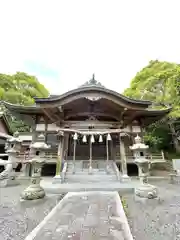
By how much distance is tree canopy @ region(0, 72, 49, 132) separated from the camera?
58.1 ft

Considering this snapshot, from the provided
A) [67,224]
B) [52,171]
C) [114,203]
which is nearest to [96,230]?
[67,224]

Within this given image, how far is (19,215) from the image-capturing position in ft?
12.3

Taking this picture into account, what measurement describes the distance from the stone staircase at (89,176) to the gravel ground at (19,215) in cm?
286

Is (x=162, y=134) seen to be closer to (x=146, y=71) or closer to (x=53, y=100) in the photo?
(x=146, y=71)

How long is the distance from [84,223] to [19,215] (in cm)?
181

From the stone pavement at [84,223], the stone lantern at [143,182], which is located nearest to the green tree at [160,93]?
the stone lantern at [143,182]

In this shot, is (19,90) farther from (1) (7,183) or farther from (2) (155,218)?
(2) (155,218)

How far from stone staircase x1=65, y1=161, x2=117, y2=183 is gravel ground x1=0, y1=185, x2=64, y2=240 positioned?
286 centimetres

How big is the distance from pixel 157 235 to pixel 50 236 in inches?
76.6

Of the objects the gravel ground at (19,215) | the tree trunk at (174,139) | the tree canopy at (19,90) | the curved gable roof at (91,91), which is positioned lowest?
the gravel ground at (19,215)

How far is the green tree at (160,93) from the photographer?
13.8 m

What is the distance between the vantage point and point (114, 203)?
14.7 ft

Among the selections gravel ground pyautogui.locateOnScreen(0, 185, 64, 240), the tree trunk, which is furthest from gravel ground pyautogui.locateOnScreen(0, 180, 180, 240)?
the tree trunk

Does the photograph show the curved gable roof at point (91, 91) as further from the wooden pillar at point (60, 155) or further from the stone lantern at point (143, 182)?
the stone lantern at point (143, 182)
